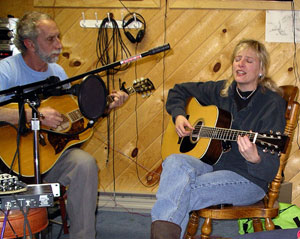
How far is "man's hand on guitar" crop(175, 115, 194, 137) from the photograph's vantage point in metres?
2.16

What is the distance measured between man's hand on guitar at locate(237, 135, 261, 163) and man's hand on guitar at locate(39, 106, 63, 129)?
940mm

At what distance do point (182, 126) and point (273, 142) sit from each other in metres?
0.62

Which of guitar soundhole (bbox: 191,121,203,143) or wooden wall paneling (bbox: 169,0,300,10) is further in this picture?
wooden wall paneling (bbox: 169,0,300,10)

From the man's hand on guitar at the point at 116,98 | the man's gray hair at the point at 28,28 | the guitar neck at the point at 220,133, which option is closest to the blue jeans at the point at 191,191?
the guitar neck at the point at 220,133

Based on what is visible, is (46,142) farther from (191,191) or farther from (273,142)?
(273,142)

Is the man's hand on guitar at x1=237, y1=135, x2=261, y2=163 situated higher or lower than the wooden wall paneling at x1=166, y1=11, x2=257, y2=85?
lower

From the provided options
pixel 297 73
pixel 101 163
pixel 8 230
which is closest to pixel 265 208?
pixel 8 230

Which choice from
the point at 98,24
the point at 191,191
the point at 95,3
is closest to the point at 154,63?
the point at 98,24

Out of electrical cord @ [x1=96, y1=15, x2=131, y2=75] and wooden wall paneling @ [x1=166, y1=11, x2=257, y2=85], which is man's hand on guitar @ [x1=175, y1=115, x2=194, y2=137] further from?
electrical cord @ [x1=96, y1=15, x2=131, y2=75]

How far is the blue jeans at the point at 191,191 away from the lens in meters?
1.71

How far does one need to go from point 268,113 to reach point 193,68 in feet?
3.83

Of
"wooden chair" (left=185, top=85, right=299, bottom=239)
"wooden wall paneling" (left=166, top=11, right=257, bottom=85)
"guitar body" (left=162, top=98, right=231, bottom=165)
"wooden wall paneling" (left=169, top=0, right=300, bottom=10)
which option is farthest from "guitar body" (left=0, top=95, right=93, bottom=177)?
"wooden wall paneling" (left=169, top=0, right=300, bottom=10)

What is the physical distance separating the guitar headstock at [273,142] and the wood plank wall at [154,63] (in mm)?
1284

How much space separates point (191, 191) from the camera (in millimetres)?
1771
